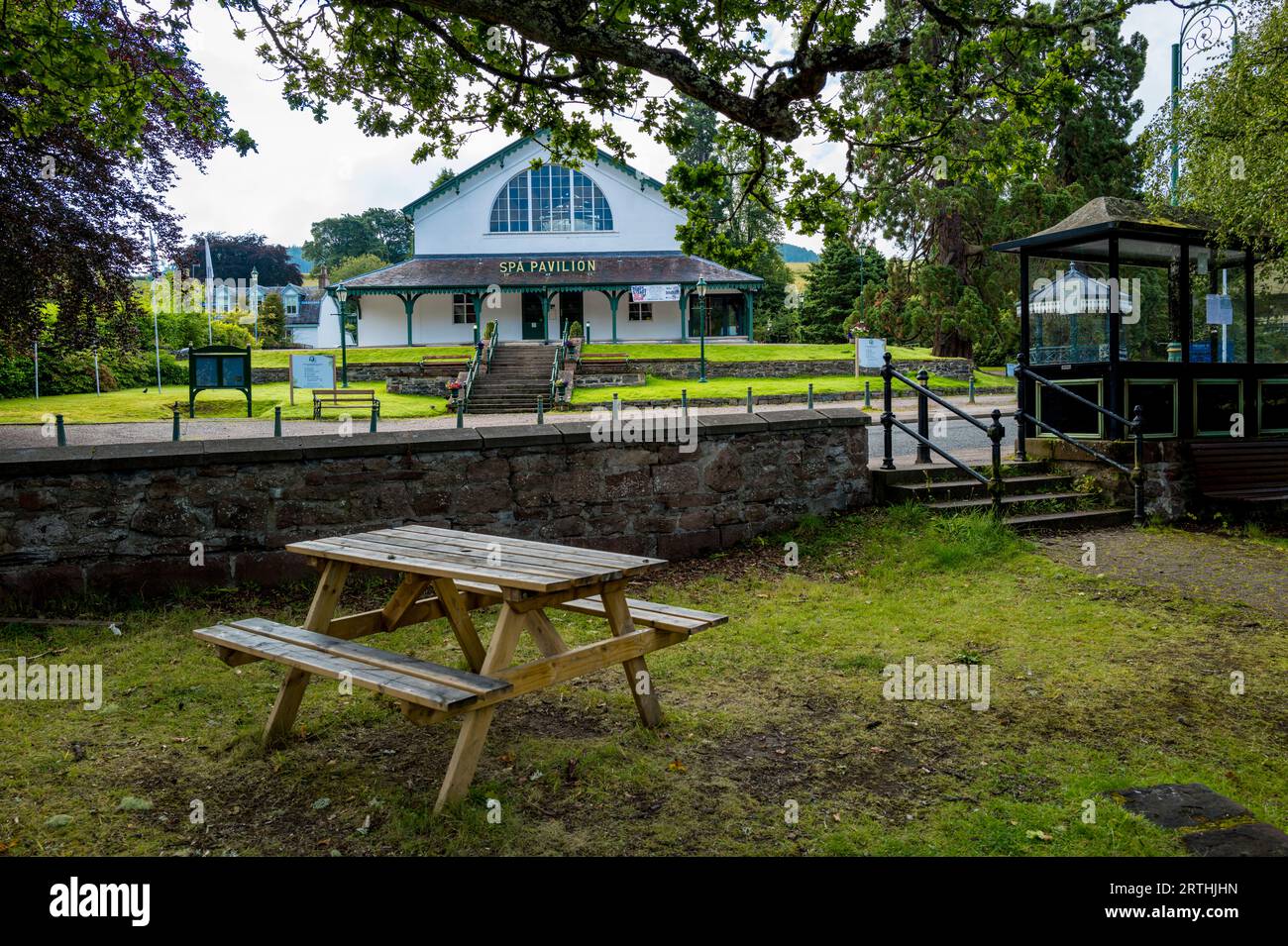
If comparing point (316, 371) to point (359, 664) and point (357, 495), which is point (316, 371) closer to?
point (357, 495)

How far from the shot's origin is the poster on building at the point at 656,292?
3386cm

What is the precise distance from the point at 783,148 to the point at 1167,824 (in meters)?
6.90

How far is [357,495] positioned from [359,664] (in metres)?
3.36

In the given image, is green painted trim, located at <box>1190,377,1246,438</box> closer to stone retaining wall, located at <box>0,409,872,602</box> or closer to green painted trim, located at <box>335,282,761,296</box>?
stone retaining wall, located at <box>0,409,872,602</box>

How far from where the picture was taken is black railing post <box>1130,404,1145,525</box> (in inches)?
381

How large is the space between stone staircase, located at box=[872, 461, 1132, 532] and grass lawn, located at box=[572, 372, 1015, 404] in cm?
1616

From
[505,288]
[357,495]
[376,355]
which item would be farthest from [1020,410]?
[505,288]

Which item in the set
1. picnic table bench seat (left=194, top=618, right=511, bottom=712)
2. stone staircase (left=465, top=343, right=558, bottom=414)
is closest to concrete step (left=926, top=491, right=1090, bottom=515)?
picnic table bench seat (left=194, top=618, right=511, bottom=712)

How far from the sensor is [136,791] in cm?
370

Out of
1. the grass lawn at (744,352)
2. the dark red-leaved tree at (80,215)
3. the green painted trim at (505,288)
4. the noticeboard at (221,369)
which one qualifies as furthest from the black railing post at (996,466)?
the green painted trim at (505,288)

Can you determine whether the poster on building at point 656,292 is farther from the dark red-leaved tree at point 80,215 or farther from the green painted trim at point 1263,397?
the green painted trim at point 1263,397

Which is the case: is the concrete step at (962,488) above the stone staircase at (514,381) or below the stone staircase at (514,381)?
below

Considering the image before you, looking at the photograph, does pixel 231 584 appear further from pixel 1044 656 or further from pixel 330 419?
pixel 330 419

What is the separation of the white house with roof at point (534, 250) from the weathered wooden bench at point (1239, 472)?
30828mm
